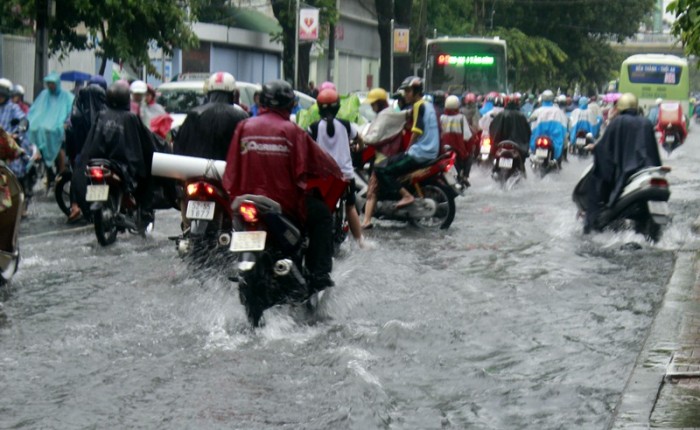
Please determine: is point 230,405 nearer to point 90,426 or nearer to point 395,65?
point 90,426

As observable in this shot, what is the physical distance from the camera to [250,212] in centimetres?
791

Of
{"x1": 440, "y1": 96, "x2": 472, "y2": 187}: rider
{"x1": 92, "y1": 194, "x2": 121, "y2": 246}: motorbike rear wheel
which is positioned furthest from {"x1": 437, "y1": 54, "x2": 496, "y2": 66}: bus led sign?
{"x1": 92, "y1": 194, "x2": 121, "y2": 246}: motorbike rear wheel

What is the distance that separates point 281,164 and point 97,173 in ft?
14.8

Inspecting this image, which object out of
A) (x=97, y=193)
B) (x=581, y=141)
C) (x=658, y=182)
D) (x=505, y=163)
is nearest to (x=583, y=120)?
(x=581, y=141)

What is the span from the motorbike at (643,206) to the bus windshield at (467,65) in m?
23.3

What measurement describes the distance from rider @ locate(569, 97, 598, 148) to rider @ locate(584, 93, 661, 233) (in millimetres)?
16778

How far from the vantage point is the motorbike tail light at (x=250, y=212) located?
25.9 feet

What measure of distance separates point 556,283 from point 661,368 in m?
3.71

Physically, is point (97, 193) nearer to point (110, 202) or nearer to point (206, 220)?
point (110, 202)

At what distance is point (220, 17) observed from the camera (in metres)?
48.6

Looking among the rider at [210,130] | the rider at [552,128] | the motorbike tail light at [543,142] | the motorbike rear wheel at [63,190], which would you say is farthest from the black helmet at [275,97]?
the rider at [552,128]

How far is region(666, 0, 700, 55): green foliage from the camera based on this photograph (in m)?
9.81

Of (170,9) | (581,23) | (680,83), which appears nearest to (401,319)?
(170,9)

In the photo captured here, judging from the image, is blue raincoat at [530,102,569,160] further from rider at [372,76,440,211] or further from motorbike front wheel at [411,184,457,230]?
rider at [372,76,440,211]
